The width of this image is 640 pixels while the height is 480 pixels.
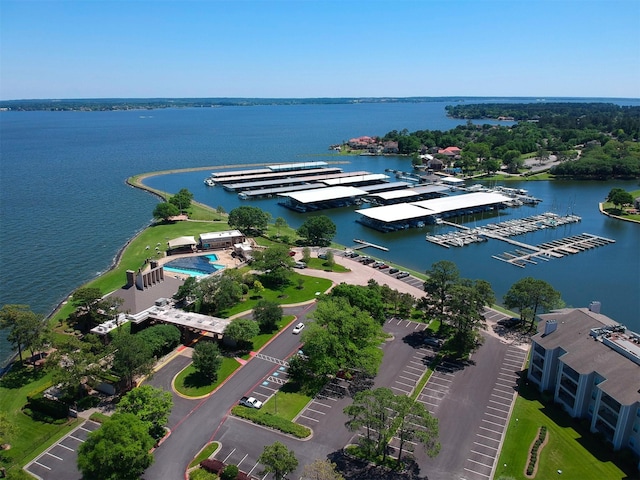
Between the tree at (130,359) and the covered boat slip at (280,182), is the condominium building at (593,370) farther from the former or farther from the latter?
the covered boat slip at (280,182)

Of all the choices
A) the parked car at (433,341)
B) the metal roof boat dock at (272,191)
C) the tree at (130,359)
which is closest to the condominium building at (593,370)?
the parked car at (433,341)

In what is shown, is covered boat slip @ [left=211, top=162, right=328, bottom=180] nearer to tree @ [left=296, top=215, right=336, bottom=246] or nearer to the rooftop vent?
tree @ [left=296, top=215, right=336, bottom=246]

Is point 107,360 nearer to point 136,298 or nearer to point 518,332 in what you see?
point 136,298

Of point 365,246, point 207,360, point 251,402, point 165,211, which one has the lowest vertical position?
point 365,246

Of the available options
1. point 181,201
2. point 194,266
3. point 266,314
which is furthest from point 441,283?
point 181,201

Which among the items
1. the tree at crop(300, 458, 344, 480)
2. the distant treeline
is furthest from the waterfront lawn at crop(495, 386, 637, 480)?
the distant treeline

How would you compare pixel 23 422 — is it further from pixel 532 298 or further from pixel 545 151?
pixel 545 151
